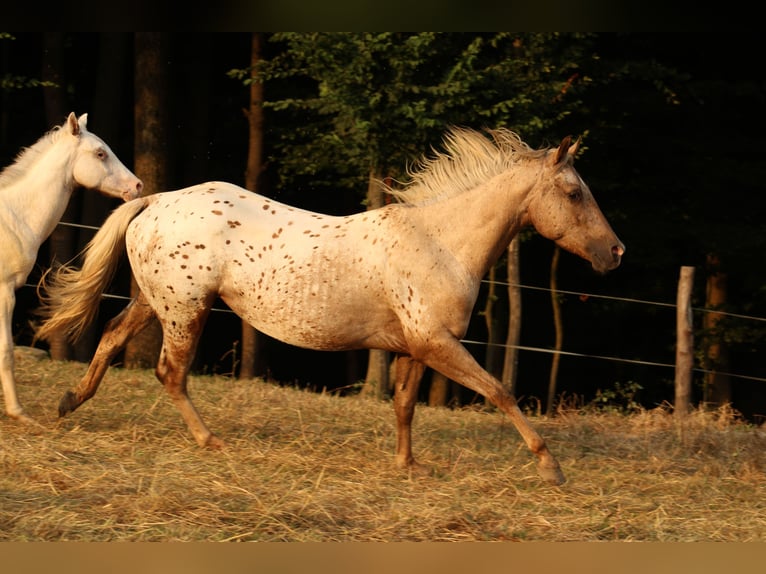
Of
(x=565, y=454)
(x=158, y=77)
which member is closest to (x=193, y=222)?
(x=565, y=454)

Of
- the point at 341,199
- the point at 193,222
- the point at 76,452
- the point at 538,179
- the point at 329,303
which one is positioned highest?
the point at 341,199

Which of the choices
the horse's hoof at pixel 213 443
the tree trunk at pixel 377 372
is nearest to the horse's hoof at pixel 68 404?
the horse's hoof at pixel 213 443

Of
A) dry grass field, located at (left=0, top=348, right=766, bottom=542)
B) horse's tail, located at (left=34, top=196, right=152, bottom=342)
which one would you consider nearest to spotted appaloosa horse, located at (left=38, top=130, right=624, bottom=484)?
horse's tail, located at (left=34, top=196, right=152, bottom=342)

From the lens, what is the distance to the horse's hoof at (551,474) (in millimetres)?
5355

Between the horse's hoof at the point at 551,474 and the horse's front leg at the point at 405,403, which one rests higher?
the horse's front leg at the point at 405,403

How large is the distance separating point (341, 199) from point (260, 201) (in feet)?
31.2

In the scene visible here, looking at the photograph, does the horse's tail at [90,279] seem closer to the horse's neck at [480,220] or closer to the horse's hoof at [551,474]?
the horse's neck at [480,220]

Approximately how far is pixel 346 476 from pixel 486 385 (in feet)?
3.01

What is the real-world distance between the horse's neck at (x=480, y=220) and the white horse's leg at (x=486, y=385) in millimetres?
484

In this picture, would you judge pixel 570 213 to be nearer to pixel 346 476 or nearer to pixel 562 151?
pixel 562 151

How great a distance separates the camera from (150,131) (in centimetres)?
1144

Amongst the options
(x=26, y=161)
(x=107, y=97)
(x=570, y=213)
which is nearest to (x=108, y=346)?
(x=26, y=161)

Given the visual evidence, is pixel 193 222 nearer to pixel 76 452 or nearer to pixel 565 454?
pixel 76 452

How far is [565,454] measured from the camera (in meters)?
6.45
